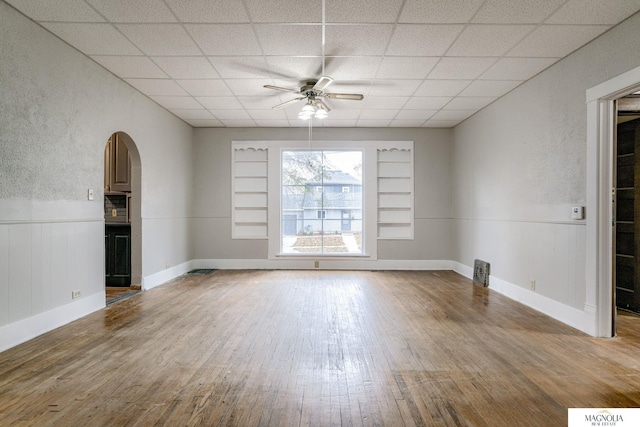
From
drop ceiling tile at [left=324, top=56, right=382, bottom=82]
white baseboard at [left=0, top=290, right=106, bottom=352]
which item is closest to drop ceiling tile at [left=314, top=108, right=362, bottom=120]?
drop ceiling tile at [left=324, top=56, right=382, bottom=82]

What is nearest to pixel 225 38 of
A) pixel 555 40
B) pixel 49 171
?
pixel 49 171

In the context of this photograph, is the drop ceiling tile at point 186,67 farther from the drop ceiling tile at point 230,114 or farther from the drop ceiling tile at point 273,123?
the drop ceiling tile at point 273,123

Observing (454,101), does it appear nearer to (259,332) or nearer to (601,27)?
(601,27)

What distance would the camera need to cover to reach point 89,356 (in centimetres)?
285

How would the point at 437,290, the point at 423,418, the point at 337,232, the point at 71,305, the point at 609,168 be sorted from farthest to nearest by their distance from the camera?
1. the point at 337,232
2. the point at 437,290
3. the point at 71,305
4. the point at 609,168
5. the point at 423,418

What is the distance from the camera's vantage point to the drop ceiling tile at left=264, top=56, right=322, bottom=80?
158 inches

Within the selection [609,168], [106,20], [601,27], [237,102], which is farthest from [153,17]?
[609,168]

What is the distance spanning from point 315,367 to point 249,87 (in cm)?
366

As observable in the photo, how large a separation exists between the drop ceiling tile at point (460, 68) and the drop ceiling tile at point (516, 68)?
0.36 feet

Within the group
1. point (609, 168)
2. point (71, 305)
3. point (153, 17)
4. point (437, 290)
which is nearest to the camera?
point (153, 17)

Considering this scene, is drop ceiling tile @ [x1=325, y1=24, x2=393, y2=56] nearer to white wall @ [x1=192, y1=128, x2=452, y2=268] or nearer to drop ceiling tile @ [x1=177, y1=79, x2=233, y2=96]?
drop ceiling tile @ [x1=177, y1=79, x2=233, y2=96]

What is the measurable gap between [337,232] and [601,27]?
5.01 metres

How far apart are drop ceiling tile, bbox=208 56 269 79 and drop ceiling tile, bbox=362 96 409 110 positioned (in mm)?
1710

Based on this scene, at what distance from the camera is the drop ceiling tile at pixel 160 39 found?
10.9ft
